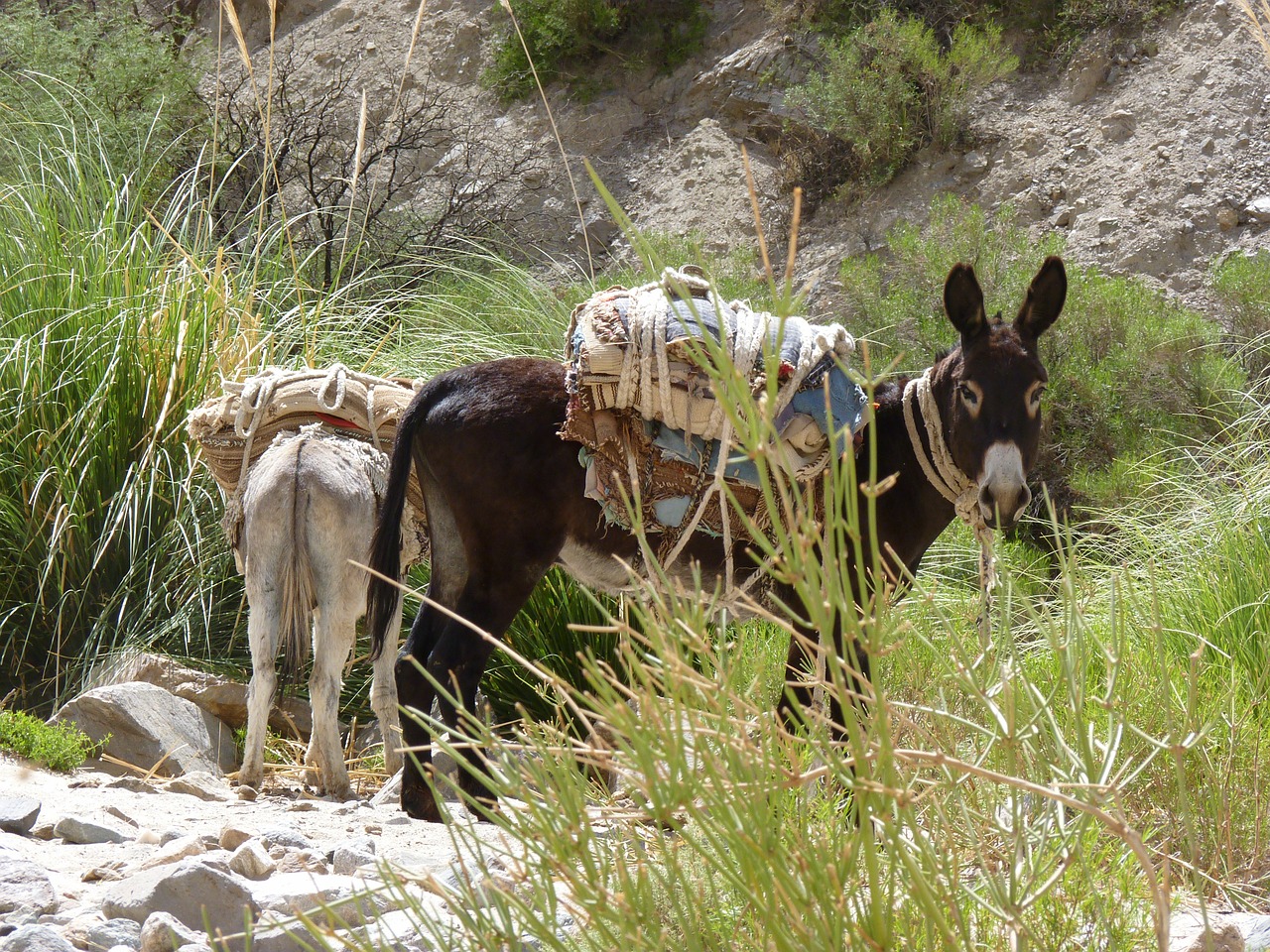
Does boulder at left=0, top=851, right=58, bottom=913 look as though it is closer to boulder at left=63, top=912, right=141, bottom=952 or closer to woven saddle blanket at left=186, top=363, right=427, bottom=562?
boulder at left=63, top=912, right=141, bottom=952

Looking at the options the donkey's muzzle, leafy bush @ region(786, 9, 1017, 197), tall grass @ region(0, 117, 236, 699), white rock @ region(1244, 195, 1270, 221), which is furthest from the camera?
leafy bush @ region(786, 9, 1017, 197)

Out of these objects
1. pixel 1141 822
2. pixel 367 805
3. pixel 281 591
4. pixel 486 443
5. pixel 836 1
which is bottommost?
pixel 367 805

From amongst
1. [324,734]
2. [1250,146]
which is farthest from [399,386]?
[1250,146]

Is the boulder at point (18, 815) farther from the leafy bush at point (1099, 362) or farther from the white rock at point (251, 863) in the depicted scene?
the leafy bush at point (1099, 362)

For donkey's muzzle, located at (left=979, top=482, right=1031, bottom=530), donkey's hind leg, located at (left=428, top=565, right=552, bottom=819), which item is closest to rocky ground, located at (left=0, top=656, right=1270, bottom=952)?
donkey's hind leg, located at (left=428, top=565, right=552, bottom=819)

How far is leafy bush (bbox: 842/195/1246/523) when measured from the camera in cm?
688

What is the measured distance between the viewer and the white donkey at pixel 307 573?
165 inches

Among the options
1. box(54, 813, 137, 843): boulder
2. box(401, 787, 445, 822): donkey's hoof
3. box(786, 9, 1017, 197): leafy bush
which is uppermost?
box(786, 9, 1017, 197): leafy bush

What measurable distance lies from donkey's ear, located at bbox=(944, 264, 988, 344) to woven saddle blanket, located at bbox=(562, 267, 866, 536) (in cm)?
33

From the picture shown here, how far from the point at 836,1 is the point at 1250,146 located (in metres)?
3.75

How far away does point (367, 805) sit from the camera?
4.08 meters

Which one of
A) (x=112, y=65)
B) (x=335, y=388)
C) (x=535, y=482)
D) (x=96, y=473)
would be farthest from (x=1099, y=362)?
(x=112, y=65)

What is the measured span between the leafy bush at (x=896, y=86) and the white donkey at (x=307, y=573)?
7084 mm

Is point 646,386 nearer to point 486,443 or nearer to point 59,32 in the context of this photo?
point 486,443
